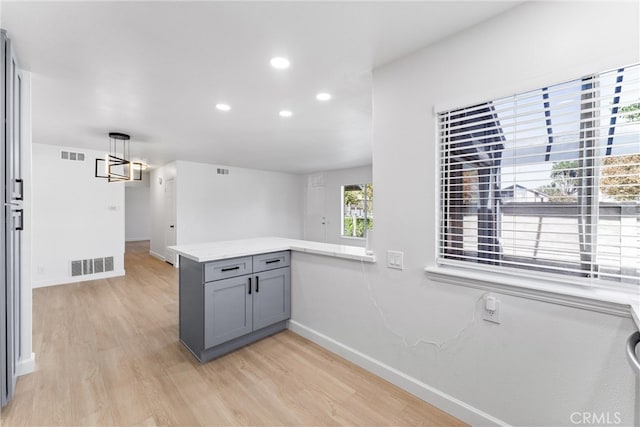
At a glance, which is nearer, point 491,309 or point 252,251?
point 491,309

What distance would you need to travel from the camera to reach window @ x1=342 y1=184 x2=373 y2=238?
7.52 metres

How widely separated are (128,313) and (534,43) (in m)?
4.67

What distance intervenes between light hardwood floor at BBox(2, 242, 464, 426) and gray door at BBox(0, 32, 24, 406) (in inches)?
13.9

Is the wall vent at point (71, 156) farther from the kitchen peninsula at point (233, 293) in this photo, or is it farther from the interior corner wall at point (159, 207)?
the kitchen peninsula at point (233, 293)

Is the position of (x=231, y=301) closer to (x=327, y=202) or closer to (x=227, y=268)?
(x=227, y=268)

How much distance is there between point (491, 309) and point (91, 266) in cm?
633

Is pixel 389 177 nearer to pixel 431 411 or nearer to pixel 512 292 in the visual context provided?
pixel 512 292

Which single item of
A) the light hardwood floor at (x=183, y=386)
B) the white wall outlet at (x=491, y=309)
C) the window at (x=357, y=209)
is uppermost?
the window at (x=357, y=209)

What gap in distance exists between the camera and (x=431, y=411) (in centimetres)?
179

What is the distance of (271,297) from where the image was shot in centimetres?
277

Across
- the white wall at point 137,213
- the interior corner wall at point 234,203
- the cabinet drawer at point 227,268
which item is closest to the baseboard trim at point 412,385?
the cabinet drawer at point 227,268

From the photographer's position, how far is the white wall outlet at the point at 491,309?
157cm

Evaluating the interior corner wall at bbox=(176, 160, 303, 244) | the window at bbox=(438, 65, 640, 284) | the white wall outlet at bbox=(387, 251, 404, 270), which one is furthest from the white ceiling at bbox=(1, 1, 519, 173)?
the interior corner wall at bbox=(176, 160, 303, 244)

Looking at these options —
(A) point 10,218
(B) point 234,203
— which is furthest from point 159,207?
(A) point 10,218
